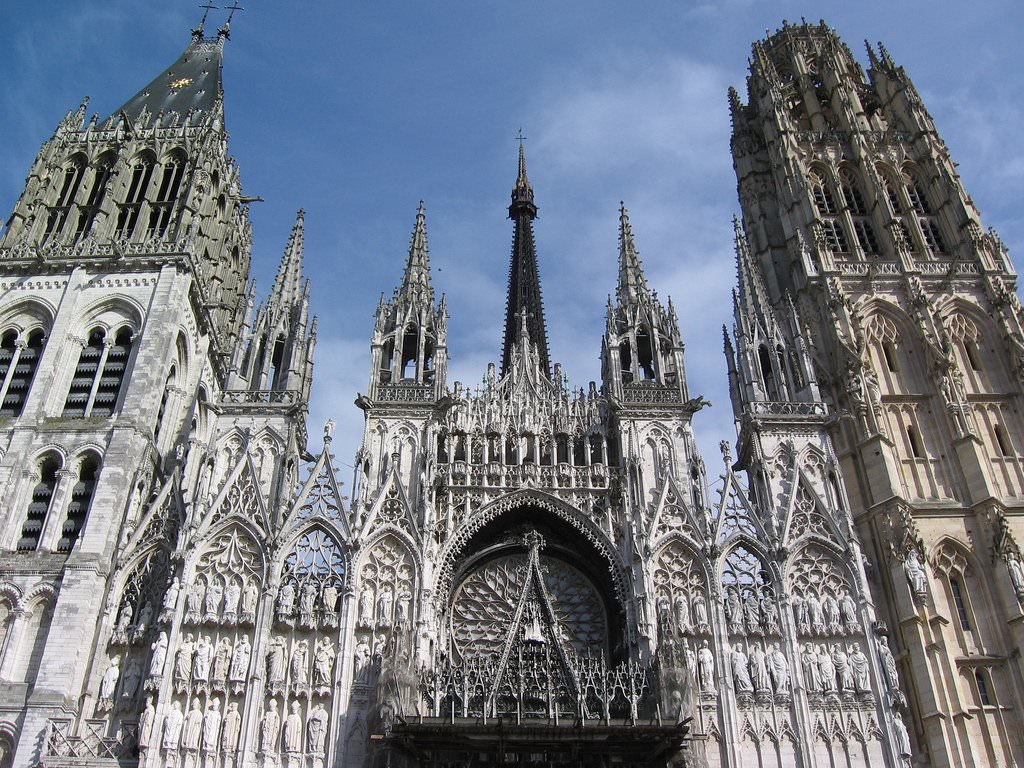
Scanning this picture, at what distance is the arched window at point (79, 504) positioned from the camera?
79.7ft

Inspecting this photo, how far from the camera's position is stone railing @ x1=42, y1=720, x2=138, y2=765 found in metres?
20.3

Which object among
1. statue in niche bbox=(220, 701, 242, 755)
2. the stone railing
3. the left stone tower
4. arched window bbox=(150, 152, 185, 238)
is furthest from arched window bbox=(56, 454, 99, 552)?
arched window bbox=(150, 152, 185, 238)

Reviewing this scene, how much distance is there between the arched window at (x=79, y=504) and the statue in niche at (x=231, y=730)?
640 centimetres

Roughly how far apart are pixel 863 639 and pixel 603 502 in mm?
7050

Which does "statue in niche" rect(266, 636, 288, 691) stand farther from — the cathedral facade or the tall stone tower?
the tall stone tower

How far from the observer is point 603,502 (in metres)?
24.7

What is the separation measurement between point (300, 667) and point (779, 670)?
11068 mm

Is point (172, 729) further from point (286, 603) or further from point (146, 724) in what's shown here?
point (286, 603)

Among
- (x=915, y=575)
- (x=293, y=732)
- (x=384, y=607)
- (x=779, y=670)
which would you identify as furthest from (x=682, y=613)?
(x=293, y=732)

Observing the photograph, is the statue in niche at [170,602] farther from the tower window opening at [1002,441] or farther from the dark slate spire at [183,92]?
the tower window opening at [1002,441]

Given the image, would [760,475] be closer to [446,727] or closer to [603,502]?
[603,502]

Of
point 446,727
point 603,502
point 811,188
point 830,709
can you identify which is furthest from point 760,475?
point 811,188

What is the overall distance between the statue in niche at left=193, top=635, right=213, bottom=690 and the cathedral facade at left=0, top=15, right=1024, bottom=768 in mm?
53

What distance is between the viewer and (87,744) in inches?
815
